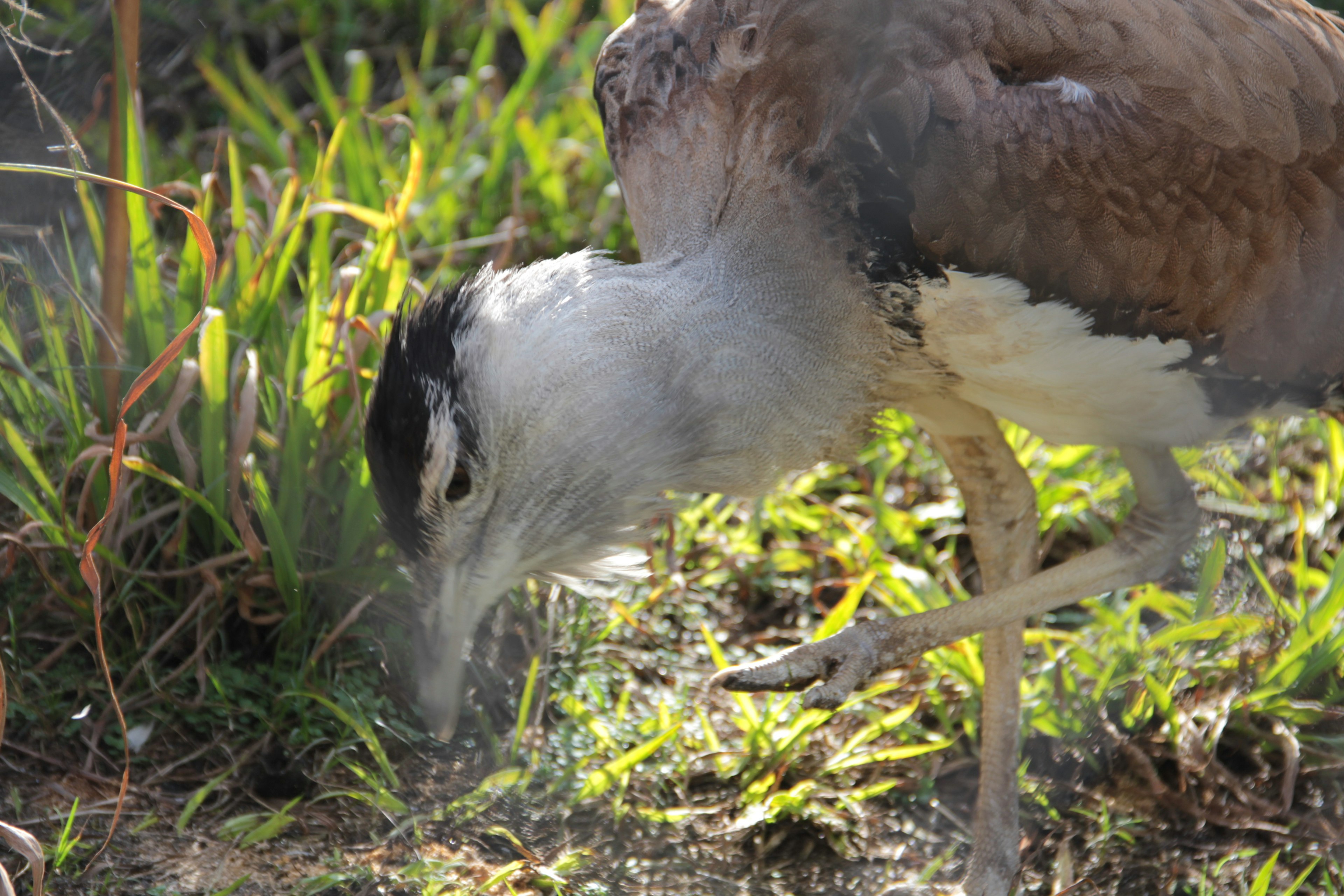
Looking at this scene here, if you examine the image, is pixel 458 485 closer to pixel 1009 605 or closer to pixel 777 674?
pixel 777 674

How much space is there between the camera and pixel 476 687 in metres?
3.00

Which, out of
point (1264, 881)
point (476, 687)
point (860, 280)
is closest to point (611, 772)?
point (476, 687)

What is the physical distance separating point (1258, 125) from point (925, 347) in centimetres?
80

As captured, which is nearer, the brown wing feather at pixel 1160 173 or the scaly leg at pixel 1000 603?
the brown wing feather at pixel 1160 173

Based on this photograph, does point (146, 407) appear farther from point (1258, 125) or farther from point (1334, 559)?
point (1334, 559)

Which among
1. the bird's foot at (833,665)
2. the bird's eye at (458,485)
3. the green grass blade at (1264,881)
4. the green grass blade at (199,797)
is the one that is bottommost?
the green grass blade at (1264,881)

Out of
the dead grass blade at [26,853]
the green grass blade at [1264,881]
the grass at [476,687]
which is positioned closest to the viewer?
the dead grass blade at [26,853]

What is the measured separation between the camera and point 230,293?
3203mm

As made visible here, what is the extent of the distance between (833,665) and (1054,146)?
1.15m

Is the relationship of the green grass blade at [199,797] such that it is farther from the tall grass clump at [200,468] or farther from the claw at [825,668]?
the claw at [825,668]

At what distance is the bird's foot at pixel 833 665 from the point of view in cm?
253

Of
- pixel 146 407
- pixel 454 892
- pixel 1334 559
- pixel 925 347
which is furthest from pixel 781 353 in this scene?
pixel 1334 559

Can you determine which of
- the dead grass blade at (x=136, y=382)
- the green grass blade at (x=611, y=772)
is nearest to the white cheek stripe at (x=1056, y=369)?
the green grass blade at (x=611, y=772)

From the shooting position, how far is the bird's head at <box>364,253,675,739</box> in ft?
7.34
